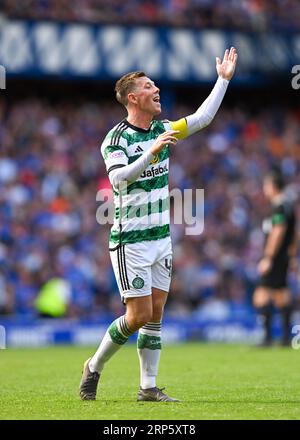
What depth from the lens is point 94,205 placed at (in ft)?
74.4

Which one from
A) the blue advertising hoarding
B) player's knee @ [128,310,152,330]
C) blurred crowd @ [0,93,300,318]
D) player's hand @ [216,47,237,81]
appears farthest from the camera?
the blue advertising hoarding

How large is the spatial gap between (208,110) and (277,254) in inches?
279

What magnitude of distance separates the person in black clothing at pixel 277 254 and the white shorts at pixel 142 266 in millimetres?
6966

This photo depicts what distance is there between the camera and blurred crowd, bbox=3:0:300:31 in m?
25.7

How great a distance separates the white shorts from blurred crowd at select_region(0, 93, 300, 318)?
11330 mm

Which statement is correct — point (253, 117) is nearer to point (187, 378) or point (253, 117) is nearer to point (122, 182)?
point (187, 378)

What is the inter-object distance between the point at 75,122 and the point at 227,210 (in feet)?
15.8

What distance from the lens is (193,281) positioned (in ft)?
69.4

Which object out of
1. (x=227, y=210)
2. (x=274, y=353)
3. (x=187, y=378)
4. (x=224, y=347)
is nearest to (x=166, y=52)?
(x=227, y=210)

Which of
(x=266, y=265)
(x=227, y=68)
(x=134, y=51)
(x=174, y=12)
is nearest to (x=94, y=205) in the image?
(x=134, y=51)

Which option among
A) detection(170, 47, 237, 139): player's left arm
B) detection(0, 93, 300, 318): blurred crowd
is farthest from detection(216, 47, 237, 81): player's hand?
detection(0, 93, 300, 318): blurred crowd

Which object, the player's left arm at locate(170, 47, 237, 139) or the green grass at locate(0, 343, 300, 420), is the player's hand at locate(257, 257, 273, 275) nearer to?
the green grass at locate(0, 343, 300, 420)

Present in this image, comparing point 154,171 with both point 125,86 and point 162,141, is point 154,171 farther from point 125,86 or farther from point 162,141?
point 125,86

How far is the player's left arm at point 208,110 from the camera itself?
28.1ft
